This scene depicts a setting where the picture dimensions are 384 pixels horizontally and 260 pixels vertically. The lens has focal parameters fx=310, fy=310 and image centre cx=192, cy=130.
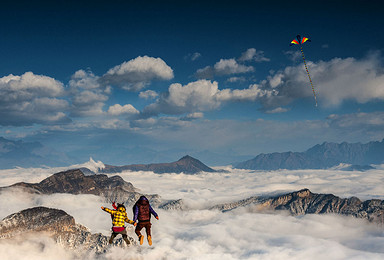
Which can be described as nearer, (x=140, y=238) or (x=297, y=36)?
(x=140, y=238)

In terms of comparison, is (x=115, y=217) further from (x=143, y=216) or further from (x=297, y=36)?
Result: (x=297, y=36)

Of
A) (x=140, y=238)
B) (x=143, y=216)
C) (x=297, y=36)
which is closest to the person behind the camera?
(x=140, y=238)

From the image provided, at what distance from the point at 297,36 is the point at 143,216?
65106mm

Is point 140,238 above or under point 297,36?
under

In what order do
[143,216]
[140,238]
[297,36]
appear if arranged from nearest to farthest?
[140,238] → [143,216] → [297,36]

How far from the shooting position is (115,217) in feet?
91.2

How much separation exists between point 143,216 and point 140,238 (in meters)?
2.49

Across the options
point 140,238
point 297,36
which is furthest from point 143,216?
point 297,36

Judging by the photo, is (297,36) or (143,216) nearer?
(143,216)

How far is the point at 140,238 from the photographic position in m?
25.5

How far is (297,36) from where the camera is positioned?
76375 millimetres

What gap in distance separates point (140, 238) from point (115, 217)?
3691 mm

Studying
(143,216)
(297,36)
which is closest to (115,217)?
(143,216)

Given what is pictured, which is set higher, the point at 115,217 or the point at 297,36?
the point at 297,36
